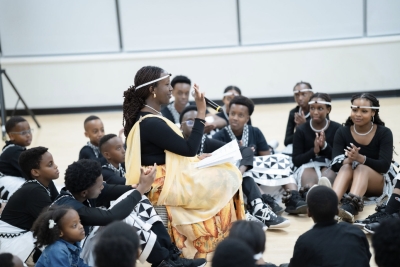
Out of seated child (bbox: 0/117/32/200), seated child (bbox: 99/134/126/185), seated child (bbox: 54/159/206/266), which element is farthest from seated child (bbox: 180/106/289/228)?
seated child (bbox: 0/117/32/200)

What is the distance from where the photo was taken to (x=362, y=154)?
4672mm

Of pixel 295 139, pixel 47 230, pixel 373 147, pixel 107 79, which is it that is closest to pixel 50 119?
pixel 107 79

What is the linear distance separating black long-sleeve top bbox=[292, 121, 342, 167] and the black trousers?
197 centimetres

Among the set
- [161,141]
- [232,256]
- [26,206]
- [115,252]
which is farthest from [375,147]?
[115,252]

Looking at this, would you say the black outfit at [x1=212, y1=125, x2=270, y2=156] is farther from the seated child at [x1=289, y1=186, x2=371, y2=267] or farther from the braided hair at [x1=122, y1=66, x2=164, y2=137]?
the seated child at [x1=289, y1=186, x2=371, y2=267]

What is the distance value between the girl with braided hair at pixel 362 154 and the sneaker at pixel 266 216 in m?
0.53

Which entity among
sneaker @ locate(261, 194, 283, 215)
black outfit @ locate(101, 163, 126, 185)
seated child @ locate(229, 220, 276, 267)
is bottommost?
sneaker @ locate(261, 194, 283, 215)

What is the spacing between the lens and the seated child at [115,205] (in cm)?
323

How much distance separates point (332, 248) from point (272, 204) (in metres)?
1.86

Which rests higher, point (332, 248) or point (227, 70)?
point (332, 248)

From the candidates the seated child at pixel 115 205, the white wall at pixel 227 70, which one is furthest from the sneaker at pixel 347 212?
the white wall at pixel 227 70

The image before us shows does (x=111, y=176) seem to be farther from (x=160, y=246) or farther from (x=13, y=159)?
(x=13, y=159)

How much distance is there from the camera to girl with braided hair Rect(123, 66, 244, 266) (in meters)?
3.52

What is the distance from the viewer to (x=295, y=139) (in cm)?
520
